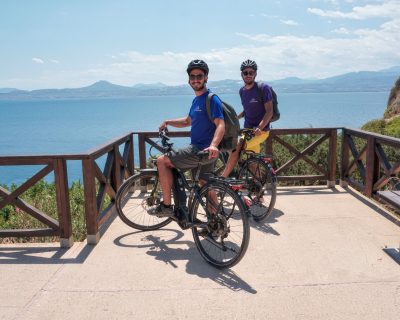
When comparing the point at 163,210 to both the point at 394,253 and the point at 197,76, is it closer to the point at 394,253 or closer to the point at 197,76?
the point at 197,76

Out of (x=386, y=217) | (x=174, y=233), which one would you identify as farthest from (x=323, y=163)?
(x=174, y=233)

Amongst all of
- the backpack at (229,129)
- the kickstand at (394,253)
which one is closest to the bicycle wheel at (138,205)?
the backpack at (229,129)

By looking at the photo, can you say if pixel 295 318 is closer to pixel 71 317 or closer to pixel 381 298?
pixel 381 298

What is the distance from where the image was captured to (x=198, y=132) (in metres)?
4.70

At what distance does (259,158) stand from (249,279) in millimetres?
2058

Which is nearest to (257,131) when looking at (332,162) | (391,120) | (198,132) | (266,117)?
(266,117)

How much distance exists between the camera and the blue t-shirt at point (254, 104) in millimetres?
5936

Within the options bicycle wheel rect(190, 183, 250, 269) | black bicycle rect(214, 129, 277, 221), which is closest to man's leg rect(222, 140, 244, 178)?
black bicycle rect(214, 129, 277, 221)

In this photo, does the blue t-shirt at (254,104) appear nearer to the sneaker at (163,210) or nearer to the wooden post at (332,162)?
the sneaker at (163,210)

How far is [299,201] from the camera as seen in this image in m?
6.81

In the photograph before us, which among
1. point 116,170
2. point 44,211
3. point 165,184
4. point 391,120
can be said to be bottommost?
point 44,211

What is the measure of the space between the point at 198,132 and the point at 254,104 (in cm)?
162

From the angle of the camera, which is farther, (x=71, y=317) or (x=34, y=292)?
(x=34, y=292)

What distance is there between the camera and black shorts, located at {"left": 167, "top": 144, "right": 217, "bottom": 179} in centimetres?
452
